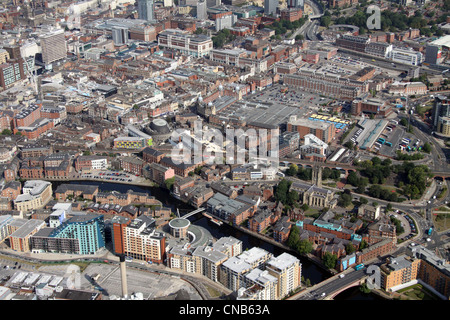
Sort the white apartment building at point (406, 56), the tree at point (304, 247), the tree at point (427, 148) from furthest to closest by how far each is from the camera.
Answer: the white apartment building at point (406, 56) < the tree at point (427, 148) < the tree at point (304, 247)

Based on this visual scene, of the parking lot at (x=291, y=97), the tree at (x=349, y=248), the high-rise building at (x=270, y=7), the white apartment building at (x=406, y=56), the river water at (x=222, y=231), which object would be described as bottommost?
the river water at (x=222, y=231)

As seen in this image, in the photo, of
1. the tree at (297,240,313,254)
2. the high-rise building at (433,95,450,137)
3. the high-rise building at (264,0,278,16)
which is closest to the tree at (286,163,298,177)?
the tree at (297,240,313,254)

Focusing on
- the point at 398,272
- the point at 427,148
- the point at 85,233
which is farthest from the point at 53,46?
the point at 398,272

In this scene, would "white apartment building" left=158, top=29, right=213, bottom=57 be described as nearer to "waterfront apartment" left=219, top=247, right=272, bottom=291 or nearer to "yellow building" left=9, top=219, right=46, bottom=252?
"yellow building" left=9, top=219, right=46, bottom=252

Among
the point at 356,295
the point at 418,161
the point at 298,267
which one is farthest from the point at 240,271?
the point at 418,161

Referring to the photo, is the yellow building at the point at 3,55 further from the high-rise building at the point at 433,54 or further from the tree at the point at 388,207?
the high-rise building at the point at 433,54

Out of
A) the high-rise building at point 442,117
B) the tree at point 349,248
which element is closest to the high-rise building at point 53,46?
the high-rise building at point 442,117

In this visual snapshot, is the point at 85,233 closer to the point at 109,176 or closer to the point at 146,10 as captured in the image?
the point at 109,176
